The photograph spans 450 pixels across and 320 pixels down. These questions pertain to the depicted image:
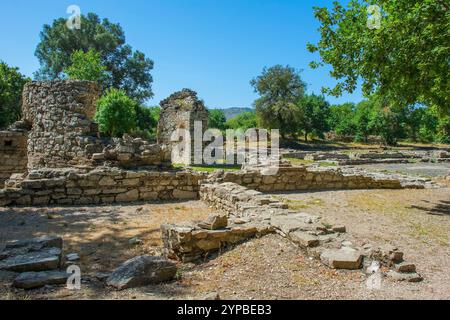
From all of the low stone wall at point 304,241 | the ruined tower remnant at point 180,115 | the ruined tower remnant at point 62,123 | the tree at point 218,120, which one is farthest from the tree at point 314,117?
the low stone wall at point 304,241

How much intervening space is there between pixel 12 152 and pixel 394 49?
14.9 metres

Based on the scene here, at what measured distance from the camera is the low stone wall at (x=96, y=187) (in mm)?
9047

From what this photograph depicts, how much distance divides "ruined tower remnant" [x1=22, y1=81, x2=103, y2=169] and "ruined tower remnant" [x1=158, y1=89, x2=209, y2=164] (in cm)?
850

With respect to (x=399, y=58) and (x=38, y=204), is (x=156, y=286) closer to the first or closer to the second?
(x=38, y=204)

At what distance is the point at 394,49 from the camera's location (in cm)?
891

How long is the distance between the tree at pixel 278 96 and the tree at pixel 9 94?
27.7 metres

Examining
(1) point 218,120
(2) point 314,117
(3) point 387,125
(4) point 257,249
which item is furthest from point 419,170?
(1) point 218,120

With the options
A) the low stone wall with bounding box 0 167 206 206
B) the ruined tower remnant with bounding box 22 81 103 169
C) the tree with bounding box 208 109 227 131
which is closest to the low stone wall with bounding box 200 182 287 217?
the low stone wall with bounding box 0 167 206 206

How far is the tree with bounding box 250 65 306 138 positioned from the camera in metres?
45.8

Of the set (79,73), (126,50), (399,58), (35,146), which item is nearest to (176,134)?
(35,146)

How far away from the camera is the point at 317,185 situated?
13195 mm

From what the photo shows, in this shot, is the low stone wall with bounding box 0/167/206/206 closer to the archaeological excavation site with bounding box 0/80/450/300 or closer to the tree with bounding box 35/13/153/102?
the archaeological excavation site with bounding box 0/80/450/300

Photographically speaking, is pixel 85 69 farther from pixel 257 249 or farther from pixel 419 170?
pixel 257 249
